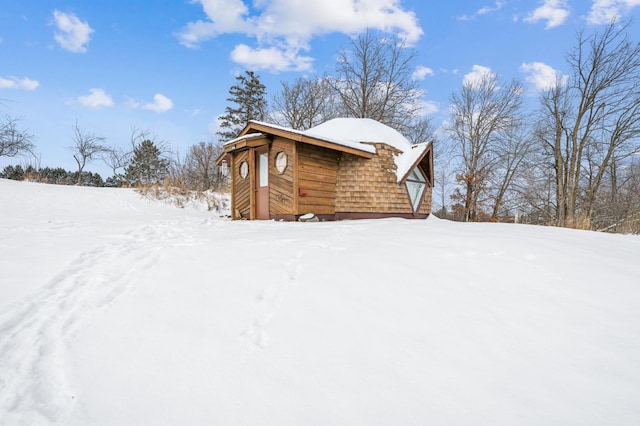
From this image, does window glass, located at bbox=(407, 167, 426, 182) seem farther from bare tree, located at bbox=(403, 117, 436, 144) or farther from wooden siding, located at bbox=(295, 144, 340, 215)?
bare tree, located at bbox=(403, 117, 436, 144)

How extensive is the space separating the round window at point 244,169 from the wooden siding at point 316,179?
270cm

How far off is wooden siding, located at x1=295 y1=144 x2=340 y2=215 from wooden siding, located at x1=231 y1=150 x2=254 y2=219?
97.1 inches

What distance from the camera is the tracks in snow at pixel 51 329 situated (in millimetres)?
1318

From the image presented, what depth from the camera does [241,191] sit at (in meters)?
11.1

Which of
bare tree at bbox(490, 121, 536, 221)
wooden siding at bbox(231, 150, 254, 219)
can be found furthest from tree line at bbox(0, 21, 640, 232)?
wooden siding at bbox(231, 150, 254, 219)

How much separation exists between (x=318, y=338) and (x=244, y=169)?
9.71 metres

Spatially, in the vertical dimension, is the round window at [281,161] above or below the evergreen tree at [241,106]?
below

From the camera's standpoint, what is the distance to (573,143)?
50.3 feet

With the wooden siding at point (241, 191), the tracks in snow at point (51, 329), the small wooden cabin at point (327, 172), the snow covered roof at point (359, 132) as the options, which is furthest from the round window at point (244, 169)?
the tracks in snow at point (51, 329)

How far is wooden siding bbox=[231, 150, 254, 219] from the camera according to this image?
10.7 meters

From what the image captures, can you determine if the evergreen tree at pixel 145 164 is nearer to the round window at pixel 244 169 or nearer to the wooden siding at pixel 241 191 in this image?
the wooden siding at pixel 241 191

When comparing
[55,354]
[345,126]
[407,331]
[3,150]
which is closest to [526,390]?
[407,331]

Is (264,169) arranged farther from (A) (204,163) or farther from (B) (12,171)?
(B) (12,171)

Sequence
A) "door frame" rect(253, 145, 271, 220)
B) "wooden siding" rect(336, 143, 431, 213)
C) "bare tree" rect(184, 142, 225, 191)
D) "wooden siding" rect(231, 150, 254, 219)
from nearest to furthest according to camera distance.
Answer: "door frame" rect(253, 145, 271, 220) < "wooden siding" rect(336, 143, 431, 213) < "wooden siding" rect(231, 150, 254, 219) < "bare tree" rect(184, 142, 225, 191)
